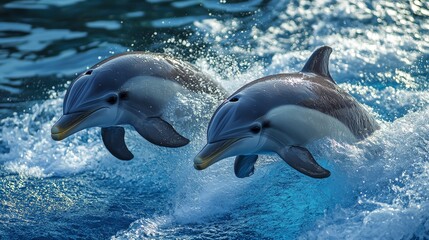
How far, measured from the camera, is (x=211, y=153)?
15.6 feet

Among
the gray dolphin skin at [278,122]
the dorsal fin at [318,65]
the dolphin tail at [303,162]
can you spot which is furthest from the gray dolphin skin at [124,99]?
the dorsal fin at [318,65]

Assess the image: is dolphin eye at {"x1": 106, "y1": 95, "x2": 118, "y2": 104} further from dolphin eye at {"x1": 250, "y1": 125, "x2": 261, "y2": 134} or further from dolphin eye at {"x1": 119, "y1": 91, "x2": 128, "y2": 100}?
dolphin eye at {"x1": 250, "y1": 125, "x2": 261, "y2": 134}

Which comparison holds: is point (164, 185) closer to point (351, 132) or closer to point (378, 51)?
point (351, 132)

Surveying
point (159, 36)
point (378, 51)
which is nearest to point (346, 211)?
point (378, 51)

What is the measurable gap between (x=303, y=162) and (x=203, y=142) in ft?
4.68

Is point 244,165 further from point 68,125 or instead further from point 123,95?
point 68,125

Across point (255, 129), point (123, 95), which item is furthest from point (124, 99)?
point (255, 129)

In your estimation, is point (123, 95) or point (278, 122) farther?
point (123, 95)

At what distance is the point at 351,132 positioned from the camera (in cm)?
545

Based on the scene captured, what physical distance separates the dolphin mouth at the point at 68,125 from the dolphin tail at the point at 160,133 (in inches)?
15.4

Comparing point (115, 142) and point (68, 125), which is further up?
point (68, 125)

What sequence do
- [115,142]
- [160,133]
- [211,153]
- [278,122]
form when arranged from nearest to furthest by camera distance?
[211,153] → [278,122] → [160,133] → [115,142]

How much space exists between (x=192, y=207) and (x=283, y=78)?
1.28m

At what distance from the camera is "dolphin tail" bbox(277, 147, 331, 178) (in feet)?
15.6
